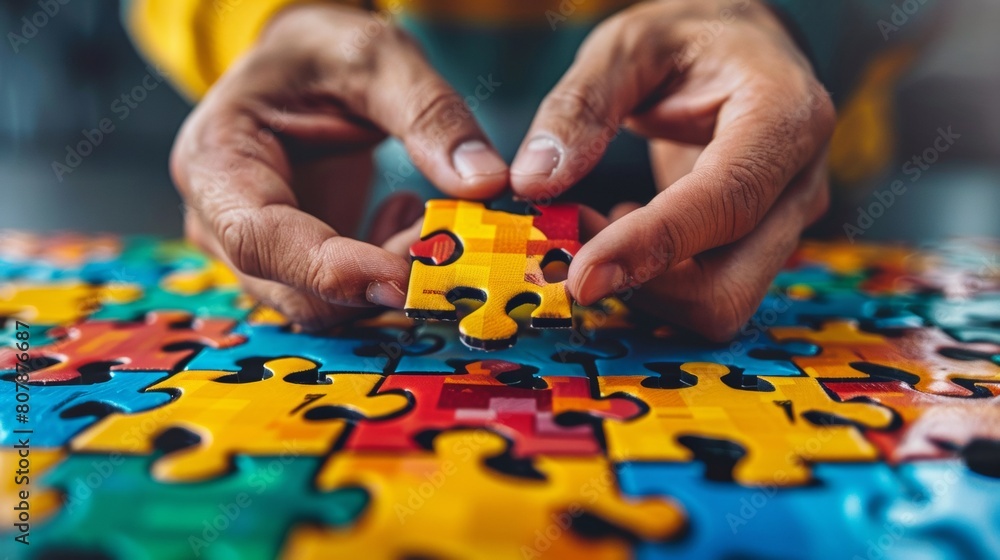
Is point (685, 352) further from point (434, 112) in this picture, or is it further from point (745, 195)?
point (434, 112)

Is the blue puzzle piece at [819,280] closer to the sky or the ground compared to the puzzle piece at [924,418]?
closer to the sky

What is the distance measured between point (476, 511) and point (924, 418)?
2.16 feet

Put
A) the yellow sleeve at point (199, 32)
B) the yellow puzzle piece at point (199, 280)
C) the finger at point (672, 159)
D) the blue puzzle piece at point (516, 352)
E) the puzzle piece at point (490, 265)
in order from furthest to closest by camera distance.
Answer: the yellow sleeve at point (199, 32), the finger at point (672, 159), the yellow puzzle piece at point (199, 280), the blue puzzle piece at point (516, 352), the puzzle piece at point (490, 265)

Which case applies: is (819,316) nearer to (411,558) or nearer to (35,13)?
(411,558)

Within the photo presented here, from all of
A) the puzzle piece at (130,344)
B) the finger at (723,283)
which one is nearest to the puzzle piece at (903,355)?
the finger at (723,283)

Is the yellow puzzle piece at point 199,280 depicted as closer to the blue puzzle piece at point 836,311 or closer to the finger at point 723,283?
the finger at point 723,283

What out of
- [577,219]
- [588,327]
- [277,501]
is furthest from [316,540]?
[588,327]

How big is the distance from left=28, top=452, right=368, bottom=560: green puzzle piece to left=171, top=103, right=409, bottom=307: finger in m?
0.35

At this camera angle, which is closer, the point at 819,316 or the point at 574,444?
the point at 574,444

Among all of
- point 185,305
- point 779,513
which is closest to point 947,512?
point 779,513

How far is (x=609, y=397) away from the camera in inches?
42.6

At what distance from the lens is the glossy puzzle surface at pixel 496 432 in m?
0.78

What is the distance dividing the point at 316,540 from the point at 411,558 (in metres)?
0.10

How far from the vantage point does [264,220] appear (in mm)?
1269
